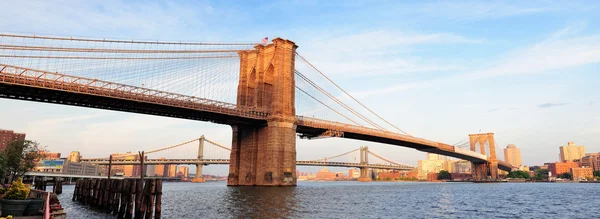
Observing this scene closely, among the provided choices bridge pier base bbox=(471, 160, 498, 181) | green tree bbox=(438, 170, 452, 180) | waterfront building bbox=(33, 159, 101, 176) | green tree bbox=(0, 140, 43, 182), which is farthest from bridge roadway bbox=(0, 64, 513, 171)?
green tree bbox=(438, 170, 452, 180)

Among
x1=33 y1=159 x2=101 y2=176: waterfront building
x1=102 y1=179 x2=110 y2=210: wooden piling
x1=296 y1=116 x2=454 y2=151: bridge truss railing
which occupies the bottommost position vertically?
x1=102 y1=179 x2=110 y2=210: wooden piling

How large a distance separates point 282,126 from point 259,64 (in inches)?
490

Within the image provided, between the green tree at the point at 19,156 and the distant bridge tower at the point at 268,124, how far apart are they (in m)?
28.5

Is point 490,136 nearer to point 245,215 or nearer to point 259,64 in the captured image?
point 259,64

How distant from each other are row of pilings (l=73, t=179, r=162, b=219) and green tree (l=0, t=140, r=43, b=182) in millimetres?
23223

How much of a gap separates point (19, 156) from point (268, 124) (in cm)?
3411

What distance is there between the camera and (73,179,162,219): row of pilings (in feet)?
72.0

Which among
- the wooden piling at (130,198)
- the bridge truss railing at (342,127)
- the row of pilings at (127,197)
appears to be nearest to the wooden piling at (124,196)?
the row of pilings at (127,197)

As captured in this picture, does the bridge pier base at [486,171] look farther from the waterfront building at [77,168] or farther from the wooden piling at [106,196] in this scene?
the waterfront building at [77,168]

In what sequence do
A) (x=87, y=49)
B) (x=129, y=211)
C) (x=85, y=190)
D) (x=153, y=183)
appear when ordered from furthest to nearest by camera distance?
(x=87, y=49)
(x=85, y=190)
(x=129, y=211)
(x=153, y=183)

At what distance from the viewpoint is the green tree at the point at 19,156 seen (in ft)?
168

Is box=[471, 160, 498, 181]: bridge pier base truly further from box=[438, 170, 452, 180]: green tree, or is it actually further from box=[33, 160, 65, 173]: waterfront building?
box=[33, 160, 65, 173]: waterfront building

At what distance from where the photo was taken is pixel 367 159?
190 metres

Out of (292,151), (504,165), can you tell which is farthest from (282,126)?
(504,165)
